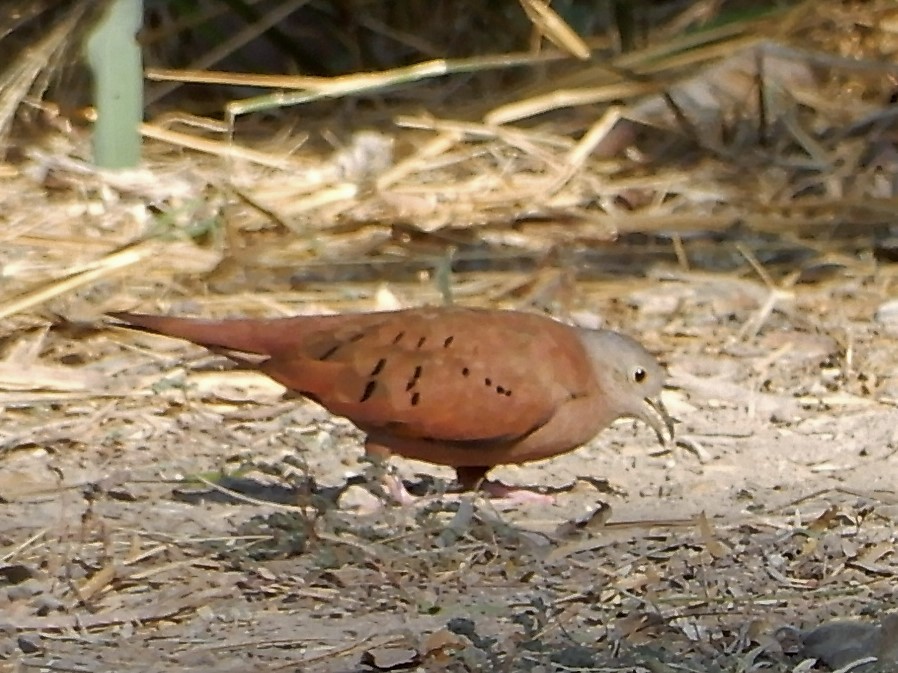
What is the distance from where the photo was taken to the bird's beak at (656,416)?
346 cm

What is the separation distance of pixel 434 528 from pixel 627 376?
1.73ft

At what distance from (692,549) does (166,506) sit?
0.95 m

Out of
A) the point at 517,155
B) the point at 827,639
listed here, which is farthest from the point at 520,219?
the point at 827,639

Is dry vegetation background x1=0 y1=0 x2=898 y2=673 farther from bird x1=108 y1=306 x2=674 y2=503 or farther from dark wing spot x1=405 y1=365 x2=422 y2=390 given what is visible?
dark wing spot x1=405 y1=365 x2=422 y2=390

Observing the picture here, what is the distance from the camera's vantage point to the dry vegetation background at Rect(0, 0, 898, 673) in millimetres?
2723

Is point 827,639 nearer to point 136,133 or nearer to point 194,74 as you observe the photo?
point 136,133

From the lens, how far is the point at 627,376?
3383 millimetres

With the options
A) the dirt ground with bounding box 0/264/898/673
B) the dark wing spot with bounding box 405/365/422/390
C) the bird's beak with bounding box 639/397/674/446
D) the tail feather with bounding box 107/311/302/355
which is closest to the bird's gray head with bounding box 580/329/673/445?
the bird's beak with bounding box 639/397/674/446

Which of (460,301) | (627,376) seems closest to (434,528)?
(627,376)

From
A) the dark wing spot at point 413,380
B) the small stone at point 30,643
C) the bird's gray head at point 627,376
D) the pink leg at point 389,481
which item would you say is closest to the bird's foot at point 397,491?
the pink leg at point 389,481

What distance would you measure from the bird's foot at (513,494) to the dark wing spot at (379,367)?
34 centimetres

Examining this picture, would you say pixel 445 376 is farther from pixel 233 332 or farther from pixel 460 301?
pixel 460 301

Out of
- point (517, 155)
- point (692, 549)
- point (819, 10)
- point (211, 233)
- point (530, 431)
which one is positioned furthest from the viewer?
point (819, 10)

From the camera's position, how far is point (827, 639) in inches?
101
